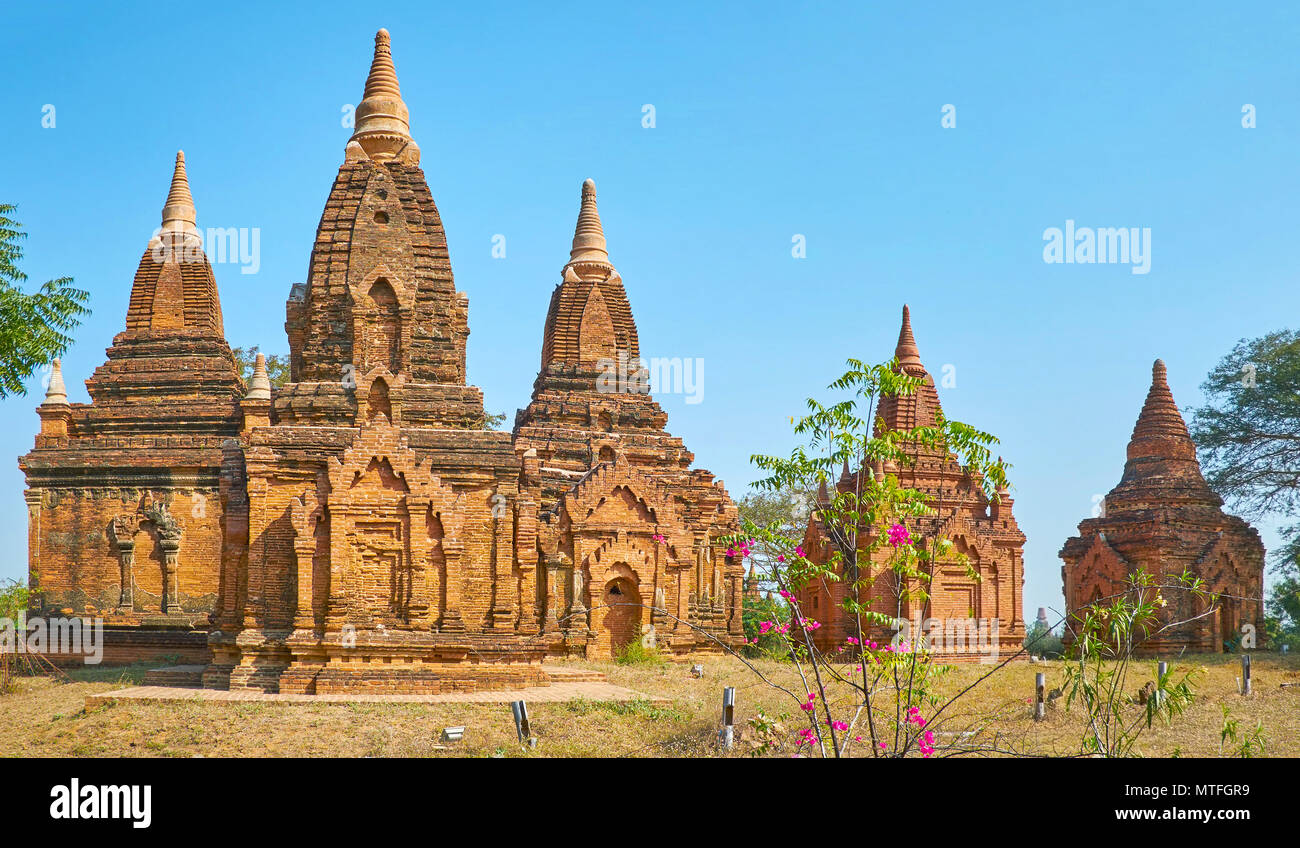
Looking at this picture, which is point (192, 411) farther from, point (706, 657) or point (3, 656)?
point (706, 657)

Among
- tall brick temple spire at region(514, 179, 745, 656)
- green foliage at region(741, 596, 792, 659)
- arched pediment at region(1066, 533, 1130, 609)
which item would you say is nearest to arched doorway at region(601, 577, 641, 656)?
tall brick temple spire at region(514, 179, 745, 656)

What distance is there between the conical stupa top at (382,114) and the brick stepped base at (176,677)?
10336 millimetres

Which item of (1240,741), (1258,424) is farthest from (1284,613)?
(1240,741)

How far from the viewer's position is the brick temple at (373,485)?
65.3 ft

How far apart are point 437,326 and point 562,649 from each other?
394 inches

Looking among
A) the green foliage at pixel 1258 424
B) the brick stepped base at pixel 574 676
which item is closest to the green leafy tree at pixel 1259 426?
the green foliage at pixel 1258 424

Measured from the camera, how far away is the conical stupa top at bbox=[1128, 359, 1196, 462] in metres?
35.4

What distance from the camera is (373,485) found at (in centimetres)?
2016

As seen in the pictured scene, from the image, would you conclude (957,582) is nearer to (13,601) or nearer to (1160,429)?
(1160,429)

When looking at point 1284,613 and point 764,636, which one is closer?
point 764,636

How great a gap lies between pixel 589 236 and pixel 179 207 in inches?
478

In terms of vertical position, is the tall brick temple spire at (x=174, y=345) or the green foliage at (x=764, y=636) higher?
the tall brick temple spire at (x=174, y=345)

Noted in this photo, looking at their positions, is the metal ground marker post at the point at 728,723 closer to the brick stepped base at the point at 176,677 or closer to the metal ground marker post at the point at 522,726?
the metal ground marker post at the point at 522,726

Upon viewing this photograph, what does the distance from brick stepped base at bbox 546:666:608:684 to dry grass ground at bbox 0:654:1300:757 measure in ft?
7.73
